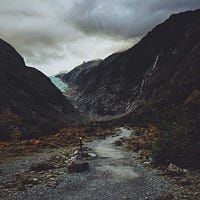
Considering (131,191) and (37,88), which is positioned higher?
(37,88)

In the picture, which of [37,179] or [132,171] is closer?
[37,179]

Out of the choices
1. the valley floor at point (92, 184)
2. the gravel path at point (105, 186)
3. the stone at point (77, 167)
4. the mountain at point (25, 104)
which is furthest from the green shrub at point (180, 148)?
the mountain at point (25, 104)

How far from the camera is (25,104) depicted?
371ft

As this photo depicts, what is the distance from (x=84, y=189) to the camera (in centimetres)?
1512

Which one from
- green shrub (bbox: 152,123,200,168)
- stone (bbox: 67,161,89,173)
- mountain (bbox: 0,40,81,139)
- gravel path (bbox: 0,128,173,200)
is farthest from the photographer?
mountain (bbox: 0,40,81,139)

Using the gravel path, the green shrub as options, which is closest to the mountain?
the green shrub

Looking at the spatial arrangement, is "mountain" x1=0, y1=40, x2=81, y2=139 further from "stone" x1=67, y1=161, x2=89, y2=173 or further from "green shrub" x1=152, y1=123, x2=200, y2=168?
"green shrub" x1=152, y1=123, x2=200, y2=168

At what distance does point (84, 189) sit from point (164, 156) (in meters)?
7.16

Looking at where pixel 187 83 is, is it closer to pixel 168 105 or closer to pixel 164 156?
pixel 168 105

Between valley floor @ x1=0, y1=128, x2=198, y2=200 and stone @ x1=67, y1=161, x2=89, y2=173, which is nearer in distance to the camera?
valley floor @ x1=0, y1=128, x2=198, y2=200

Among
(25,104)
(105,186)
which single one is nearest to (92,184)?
(105,186)

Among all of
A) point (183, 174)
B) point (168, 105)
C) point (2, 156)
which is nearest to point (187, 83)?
point (168, 105)

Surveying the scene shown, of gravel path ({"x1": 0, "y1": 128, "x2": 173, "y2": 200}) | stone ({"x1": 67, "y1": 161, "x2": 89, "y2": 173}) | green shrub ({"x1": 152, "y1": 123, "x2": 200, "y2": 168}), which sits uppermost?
green shrub ({"x1": 152, "y1": 123, "x2": 200, "y2": 168})

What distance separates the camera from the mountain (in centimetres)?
6629
